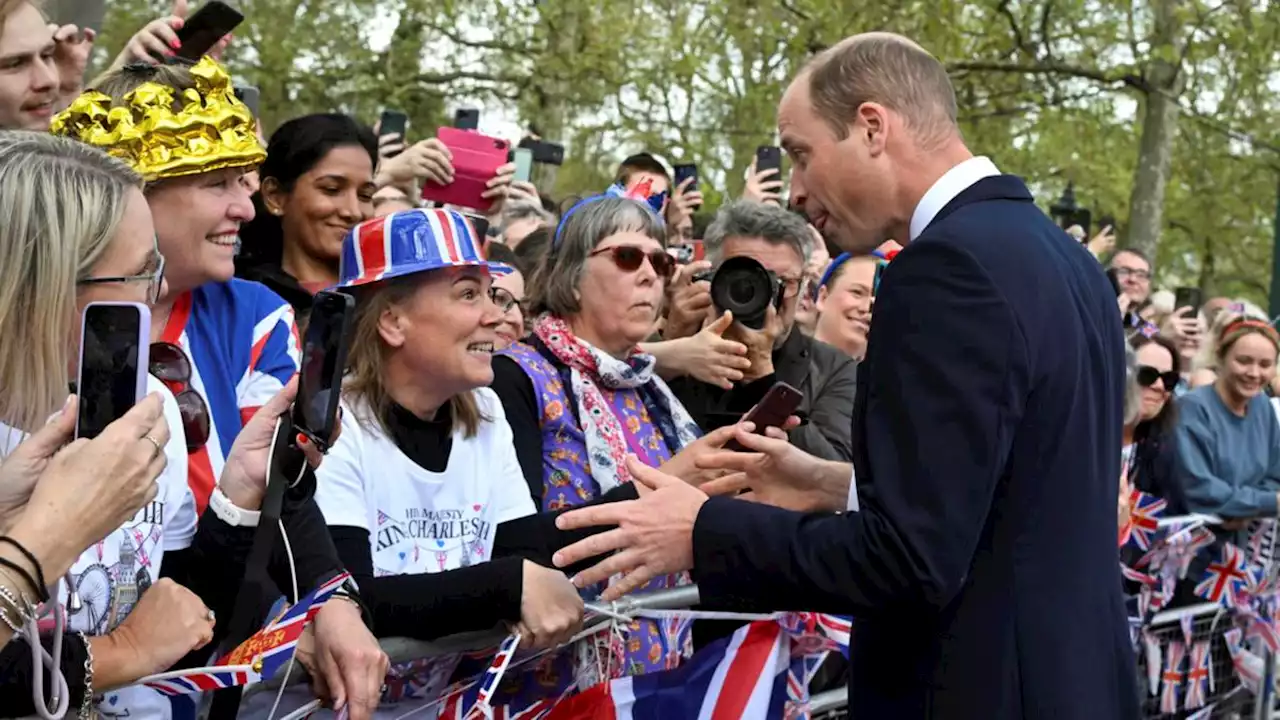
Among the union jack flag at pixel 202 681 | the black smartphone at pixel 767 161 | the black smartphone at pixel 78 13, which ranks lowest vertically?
the union jack flag at pixel 202 681

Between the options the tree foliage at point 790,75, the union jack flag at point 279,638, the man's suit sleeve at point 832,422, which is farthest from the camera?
the tree foliage at point 790,75

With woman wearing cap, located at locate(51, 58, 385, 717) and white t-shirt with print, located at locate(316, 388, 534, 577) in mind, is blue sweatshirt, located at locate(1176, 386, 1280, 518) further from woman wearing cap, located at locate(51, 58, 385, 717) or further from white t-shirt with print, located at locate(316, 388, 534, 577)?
woman wearing cap, located at locate(51, 58, 385, 717)

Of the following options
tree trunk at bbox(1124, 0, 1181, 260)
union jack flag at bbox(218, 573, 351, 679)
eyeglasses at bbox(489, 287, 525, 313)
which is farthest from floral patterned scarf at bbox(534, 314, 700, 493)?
tree trunk at bbox(1124, 0, 1181, 260)

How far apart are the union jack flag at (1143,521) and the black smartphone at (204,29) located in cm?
414

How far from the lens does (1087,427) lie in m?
2.67

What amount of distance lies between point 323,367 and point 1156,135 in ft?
43.8

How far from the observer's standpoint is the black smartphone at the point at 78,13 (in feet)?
15.6

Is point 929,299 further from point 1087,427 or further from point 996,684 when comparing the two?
point 996,684

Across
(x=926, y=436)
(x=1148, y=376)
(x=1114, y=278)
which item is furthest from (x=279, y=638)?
(x=1114, y=278)

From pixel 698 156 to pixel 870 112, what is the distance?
21198 mm

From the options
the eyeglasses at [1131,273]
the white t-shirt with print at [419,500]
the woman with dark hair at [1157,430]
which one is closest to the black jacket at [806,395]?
the white t-shirt with print at [419,500]

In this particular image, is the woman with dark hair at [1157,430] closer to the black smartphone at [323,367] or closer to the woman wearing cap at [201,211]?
the woman wearing cap at [201,211]

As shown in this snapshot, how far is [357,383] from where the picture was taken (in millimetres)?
3594

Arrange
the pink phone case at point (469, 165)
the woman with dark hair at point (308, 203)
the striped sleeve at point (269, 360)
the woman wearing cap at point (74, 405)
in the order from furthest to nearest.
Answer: the pink phone case at point (469, 165) < the woman with dark hair at point (308, 203) < the striped sleeve at point (269, 360) < the woman wearing cap at point (74, 405)
